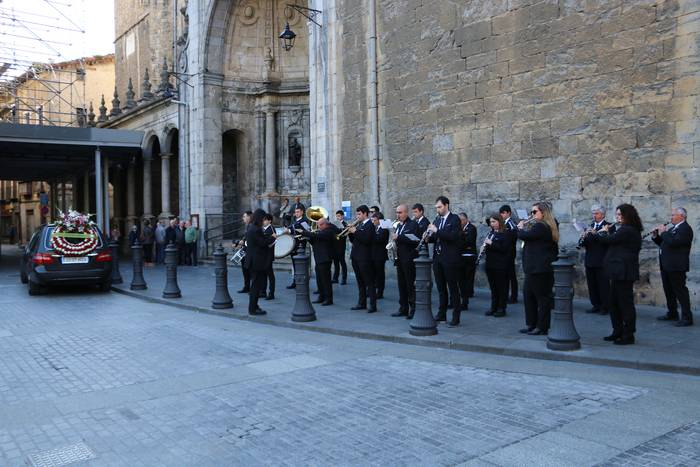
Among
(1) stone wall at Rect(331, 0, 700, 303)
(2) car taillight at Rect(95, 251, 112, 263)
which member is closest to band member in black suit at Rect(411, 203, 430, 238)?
(1) stone wall at Rect(331, 0, 700, 303)

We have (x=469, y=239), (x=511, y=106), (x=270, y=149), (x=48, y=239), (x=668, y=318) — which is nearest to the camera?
(x=668, y=318)

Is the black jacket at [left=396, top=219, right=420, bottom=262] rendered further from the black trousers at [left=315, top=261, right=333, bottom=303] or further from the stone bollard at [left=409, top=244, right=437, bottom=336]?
the black trousers at [left=315, top=261, right=333, bottom=303]

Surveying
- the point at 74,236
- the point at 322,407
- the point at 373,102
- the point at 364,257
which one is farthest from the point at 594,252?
the point at 74,236

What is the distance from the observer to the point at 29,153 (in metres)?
25.3

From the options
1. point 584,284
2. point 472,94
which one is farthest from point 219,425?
point 472,94

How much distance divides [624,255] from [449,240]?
244 centimetres

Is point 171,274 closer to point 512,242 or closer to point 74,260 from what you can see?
point 74,260

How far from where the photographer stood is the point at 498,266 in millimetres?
9570

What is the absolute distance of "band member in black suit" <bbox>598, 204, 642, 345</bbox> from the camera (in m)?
7.12

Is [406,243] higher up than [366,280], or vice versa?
[406,243]

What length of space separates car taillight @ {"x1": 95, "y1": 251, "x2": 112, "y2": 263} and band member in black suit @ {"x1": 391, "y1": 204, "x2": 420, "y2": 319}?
7511 millimetres

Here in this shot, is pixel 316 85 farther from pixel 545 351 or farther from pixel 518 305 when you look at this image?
pixel 545 351

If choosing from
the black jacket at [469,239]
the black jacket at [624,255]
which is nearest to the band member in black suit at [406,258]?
the black jacket at [469,239]

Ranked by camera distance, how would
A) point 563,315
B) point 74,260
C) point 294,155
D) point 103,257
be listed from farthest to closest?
point 294,155 → point 103,257 → point 74,260 → point 563,315
